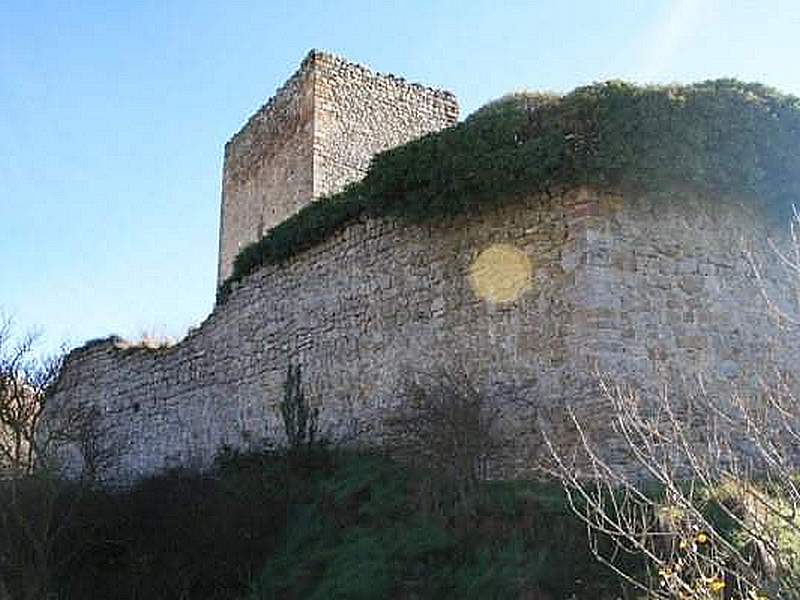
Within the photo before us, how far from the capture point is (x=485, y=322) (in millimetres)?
9391

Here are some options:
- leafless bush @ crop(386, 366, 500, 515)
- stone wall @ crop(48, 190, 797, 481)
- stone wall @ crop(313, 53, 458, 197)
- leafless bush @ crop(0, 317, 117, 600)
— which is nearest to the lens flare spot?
stone wall @ crop(48, 190, 797, 481)

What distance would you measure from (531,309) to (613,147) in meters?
1.73

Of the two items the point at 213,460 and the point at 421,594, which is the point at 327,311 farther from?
the point at 421,594

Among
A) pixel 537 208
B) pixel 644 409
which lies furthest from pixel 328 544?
pixel 537 208

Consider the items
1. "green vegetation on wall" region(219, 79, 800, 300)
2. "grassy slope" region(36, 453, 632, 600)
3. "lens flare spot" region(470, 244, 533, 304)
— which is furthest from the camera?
"lens flare spot" region(470, 244, 533, 304)

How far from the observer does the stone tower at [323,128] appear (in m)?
16.3

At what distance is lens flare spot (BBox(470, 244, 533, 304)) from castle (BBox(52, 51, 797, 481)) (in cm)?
2

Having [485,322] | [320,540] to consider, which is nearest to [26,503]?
[320,540]

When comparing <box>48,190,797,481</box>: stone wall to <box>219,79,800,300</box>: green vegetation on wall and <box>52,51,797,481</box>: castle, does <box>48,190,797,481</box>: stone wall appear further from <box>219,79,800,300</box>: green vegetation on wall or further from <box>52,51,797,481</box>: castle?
<box>219,79,800,300</box>: green vegetation on wall

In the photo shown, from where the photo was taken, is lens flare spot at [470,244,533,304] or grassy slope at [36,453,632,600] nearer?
grassy slope at [36,453,632,600]

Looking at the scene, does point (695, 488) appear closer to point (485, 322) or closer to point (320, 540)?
point (485, 322)

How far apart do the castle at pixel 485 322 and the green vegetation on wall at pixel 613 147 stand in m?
0.21

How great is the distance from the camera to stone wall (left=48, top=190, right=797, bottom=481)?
28.4 ft

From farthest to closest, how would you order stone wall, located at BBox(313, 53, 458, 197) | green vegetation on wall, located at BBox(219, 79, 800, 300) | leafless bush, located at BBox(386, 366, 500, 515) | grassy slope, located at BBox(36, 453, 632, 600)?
stone wall, located at BBox(313, 53, 458, 197)
green vegetation on wall, located at BBox(219, 79, 800, 300)
leafless bush, located at BBox(386, 366, 500, 515)
grassy slope, located at BBox(36, 453, 632, 600)
